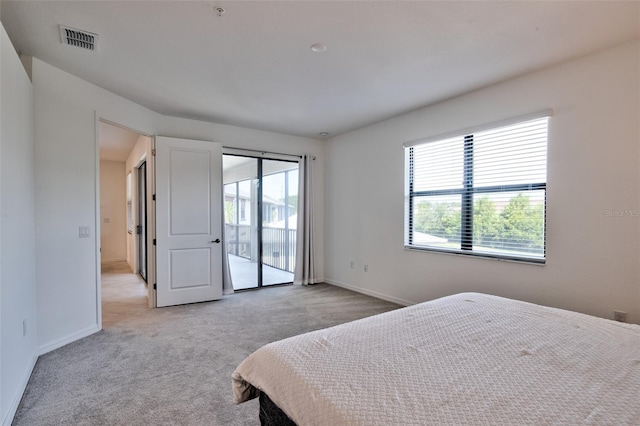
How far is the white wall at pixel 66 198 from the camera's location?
2.73 m

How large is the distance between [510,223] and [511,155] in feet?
2.22

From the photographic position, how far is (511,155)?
120 inches

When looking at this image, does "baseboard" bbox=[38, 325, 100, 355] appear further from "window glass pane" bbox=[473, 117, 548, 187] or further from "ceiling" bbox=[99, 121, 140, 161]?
"window glass pane" bbox=[473, 117, 548, 187]

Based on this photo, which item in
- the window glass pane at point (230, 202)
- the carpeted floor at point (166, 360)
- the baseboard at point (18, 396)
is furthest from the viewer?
the window glass pane at point (230, 202)

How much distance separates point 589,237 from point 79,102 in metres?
4.82

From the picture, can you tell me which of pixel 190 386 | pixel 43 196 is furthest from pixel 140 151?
pixel 190 386

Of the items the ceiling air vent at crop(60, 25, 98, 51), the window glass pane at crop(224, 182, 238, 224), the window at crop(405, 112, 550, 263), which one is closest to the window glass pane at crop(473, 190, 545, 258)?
the window at crop(405, 112, 550, 263)

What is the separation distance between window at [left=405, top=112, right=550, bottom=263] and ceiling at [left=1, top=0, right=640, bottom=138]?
0.58 metres

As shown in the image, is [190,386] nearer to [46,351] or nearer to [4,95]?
[46,351]

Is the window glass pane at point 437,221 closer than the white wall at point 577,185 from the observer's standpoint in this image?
No

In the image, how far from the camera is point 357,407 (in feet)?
3.25

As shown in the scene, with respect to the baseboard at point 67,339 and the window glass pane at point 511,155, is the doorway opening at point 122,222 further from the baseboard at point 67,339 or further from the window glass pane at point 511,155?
the window glass pane at point 511,155

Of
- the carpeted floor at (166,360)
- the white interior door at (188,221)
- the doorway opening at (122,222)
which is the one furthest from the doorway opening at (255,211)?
the doorway opening at (122,222)

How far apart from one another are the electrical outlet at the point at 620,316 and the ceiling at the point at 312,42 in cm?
209
